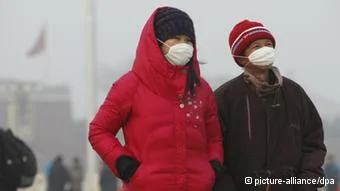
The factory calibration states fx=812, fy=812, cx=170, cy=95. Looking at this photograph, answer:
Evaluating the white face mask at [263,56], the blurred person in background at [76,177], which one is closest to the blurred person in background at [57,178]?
the blurred person in background at [76,177]

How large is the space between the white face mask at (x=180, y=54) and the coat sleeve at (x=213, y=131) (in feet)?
0.77

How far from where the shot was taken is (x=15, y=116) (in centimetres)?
3831

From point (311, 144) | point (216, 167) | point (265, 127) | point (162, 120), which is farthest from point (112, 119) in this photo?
point (311, 144)

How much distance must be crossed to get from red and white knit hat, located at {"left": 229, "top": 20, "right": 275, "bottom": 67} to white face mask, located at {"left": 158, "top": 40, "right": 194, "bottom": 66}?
39cm

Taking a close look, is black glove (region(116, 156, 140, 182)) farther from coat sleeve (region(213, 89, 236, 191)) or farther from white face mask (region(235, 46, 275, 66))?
white face mask (region(235, 46, 275, 66))

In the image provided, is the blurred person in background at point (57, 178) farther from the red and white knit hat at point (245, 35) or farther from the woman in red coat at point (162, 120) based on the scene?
the woman in red coat at point (162, 120)

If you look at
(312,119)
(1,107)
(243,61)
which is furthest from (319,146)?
(1,107)

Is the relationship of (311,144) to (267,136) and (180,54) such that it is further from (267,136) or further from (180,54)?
(180,54)

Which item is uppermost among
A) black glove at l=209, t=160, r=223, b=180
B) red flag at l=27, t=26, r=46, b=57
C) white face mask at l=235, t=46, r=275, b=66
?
white face mask at l=235, t=46, r=275, b=66

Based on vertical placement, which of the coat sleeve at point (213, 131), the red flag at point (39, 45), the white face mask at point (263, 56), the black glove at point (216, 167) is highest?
the white face mask at point (263, 56)

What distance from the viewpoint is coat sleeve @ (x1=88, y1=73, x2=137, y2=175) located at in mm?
3281

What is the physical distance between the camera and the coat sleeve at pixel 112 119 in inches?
129

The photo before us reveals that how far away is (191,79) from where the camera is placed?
336 cm

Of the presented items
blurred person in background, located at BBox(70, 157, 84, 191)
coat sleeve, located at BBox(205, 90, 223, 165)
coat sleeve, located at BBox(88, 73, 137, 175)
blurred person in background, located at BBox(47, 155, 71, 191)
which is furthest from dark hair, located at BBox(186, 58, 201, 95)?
blurred person in background, located at BBox(70, 157, 84, 191)
